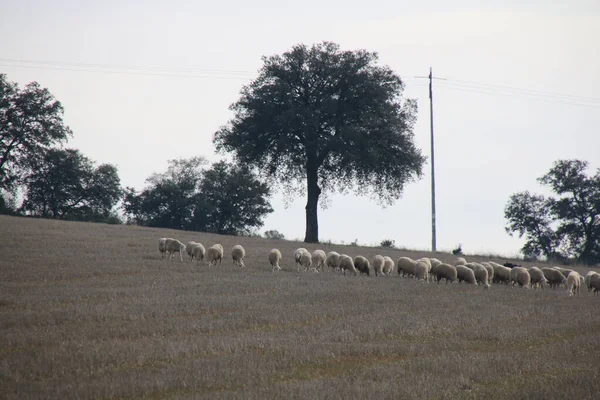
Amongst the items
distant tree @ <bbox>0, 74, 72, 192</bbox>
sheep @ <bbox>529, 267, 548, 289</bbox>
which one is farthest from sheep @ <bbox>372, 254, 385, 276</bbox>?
distant tree @ <bbox>0, 74, 72, 192</bbox>

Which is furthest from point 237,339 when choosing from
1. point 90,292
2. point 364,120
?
point 364,120

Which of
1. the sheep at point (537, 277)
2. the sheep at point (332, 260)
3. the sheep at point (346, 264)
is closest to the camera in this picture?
the sheep at point (537, 277)

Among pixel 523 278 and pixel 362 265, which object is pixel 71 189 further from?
pixel 523 278

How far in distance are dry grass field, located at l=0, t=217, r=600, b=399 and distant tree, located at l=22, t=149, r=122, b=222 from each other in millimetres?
46334

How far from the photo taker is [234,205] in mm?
77125

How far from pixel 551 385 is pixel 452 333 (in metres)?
5.12

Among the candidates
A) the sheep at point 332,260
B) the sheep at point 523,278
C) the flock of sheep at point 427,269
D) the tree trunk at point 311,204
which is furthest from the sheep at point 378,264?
the tree trunk at point 311,204

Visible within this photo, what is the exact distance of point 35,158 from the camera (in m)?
61.9

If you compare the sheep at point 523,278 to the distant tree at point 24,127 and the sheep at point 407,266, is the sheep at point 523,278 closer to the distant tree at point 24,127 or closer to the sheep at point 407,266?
the sheep at point 407,266

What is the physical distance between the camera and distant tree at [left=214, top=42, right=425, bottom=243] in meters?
47.7

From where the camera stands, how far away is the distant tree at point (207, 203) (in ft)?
251

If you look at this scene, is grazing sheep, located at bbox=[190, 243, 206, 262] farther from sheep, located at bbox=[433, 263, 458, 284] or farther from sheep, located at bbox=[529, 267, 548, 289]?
sheep, located at bbox=[529, 267, 548, 289]

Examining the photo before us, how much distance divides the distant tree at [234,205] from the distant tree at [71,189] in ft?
33.3

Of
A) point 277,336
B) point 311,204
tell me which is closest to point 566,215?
point 311,204
